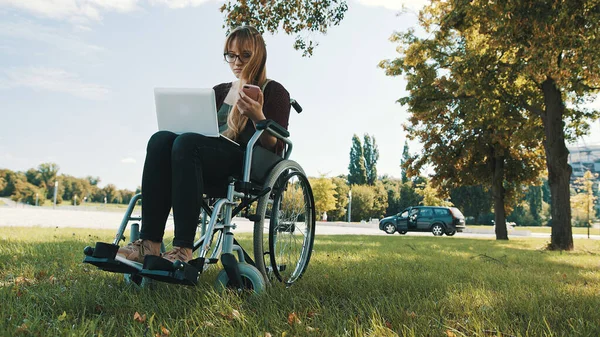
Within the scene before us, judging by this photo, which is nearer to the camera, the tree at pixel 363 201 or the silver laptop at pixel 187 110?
the silver laptop at pixel 187 110

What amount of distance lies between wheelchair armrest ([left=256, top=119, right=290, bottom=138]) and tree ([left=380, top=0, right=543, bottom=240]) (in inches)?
279

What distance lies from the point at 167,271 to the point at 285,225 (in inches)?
36.3

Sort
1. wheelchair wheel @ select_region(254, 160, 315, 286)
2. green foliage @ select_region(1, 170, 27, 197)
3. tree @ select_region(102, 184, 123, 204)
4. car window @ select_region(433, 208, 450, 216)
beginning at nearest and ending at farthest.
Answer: wheelchair wheel @ select_region(254, 160, 315, 286) < car window @ select_region(433, 208, 450, 216) < green foliage @ select_region(1, 170, 27, 197) < tree @ select_region(102, 184, 123, 204)

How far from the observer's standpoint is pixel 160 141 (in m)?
2.41

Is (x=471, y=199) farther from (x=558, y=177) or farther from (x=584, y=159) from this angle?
(x=584, y=159)

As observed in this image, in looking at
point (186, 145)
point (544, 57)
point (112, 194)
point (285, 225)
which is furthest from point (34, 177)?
point (186, 145)

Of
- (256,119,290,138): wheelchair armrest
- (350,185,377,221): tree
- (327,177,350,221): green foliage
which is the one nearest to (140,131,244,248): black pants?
(256,119,290,138): wheelchair armrest

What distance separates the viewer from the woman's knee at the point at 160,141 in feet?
7.86

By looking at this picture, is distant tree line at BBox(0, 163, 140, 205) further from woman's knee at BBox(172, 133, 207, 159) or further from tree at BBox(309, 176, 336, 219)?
woman's knee at BBox(172, 133, 207, 159)

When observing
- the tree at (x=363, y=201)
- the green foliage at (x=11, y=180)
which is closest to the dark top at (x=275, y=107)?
the tree at (x=363, y=201)

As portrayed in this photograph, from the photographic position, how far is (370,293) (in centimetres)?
257

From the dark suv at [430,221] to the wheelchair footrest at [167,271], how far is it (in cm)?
2249

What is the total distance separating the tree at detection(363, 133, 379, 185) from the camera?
59094 mm

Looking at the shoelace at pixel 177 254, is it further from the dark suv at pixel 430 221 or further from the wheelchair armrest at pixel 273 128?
the dark suv at pixel 430 221
